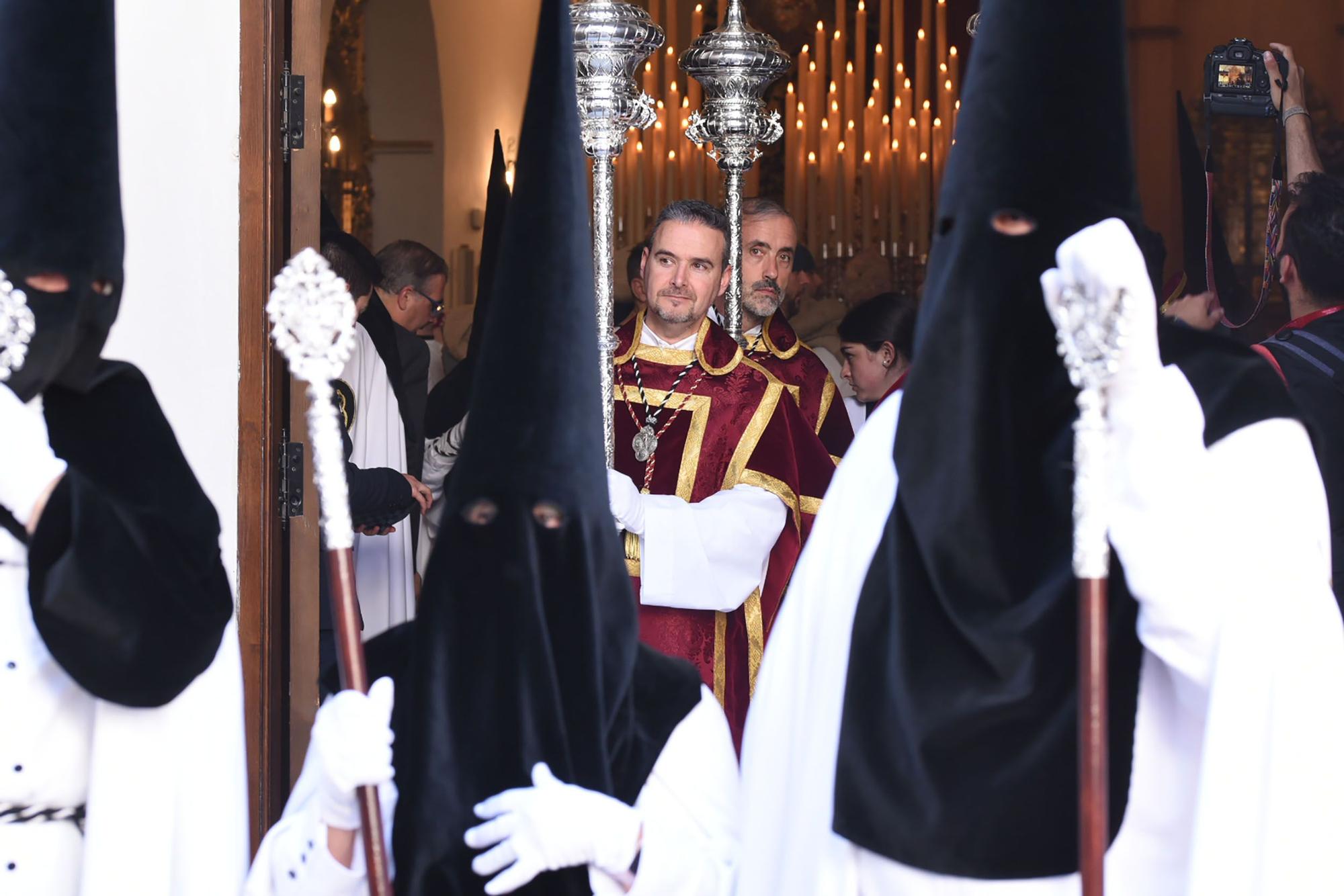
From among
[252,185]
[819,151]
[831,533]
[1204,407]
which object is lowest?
[831,533]

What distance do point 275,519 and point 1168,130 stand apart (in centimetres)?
526

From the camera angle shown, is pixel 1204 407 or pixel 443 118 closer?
pixel 1204 407

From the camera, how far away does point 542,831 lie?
199 cm

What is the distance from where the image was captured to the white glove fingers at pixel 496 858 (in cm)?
200

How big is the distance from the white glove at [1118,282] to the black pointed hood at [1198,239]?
264 centimetres

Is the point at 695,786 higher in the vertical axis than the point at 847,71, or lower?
lower

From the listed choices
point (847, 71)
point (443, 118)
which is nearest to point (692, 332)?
point (443, 118)

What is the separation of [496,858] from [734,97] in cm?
287

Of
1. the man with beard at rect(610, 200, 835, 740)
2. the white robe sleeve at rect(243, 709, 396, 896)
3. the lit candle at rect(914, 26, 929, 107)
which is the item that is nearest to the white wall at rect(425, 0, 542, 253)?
the lit candle at rect(914, 26, 929, 107)

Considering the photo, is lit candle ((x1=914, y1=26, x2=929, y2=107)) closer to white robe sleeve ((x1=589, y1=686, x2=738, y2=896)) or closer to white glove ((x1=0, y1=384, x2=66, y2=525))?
white robe sleeve ((x1=589, y1=686, x2=738, y2=896))

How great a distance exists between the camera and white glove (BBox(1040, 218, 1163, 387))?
1.75 metres

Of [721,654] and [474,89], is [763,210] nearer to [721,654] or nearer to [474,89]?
[721,654]

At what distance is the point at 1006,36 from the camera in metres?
2.10

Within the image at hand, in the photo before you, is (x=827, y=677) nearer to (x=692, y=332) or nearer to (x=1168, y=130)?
(x=692, y=332)
